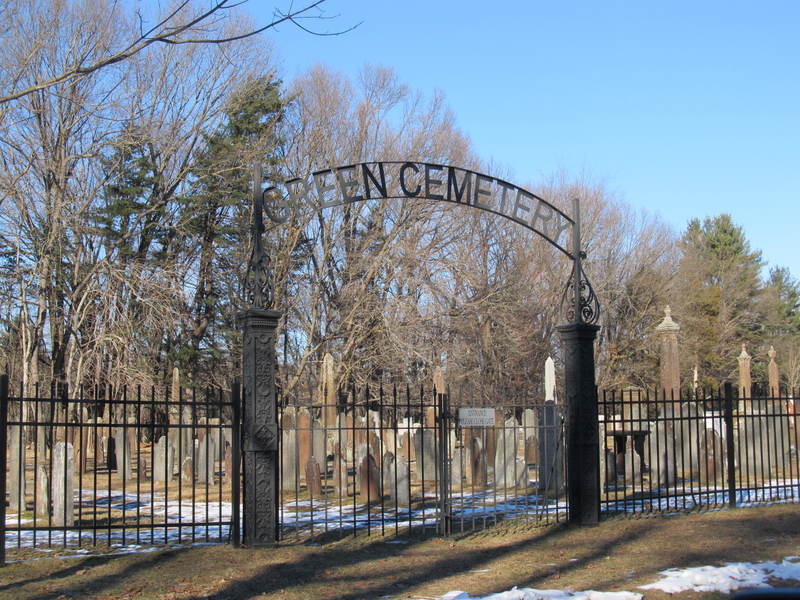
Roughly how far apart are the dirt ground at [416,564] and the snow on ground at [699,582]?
18 centimetres

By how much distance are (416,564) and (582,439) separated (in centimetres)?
331

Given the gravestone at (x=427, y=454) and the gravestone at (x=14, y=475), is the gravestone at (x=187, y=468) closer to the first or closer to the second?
the gravestone at (x=14, y=475)

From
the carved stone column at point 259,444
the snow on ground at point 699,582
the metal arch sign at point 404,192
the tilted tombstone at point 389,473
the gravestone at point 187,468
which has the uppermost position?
the metal arch sign at point 404,192

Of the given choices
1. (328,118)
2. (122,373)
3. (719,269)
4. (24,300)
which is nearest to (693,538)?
(122,373)

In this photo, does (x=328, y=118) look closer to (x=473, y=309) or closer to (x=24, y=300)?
(x=473, y=309)

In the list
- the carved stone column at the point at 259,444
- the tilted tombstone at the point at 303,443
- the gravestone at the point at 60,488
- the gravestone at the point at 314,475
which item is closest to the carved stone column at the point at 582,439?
the carved stone column at the point at 259,444

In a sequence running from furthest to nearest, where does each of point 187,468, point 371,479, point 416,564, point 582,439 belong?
point 187,468
point 371,479
point 582,439
point 416,564

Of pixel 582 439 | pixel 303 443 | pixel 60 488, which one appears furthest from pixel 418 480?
pixel 60 488

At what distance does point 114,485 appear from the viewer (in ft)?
54.0

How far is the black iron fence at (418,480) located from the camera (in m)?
10.1

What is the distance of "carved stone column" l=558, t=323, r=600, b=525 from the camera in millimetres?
10625

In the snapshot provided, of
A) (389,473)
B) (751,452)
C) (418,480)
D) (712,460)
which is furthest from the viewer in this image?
(751,452)

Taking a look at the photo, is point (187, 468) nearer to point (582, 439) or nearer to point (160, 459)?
point (160, 459)

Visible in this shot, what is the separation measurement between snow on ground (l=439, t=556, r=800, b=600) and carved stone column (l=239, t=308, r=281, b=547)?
2794 mm
